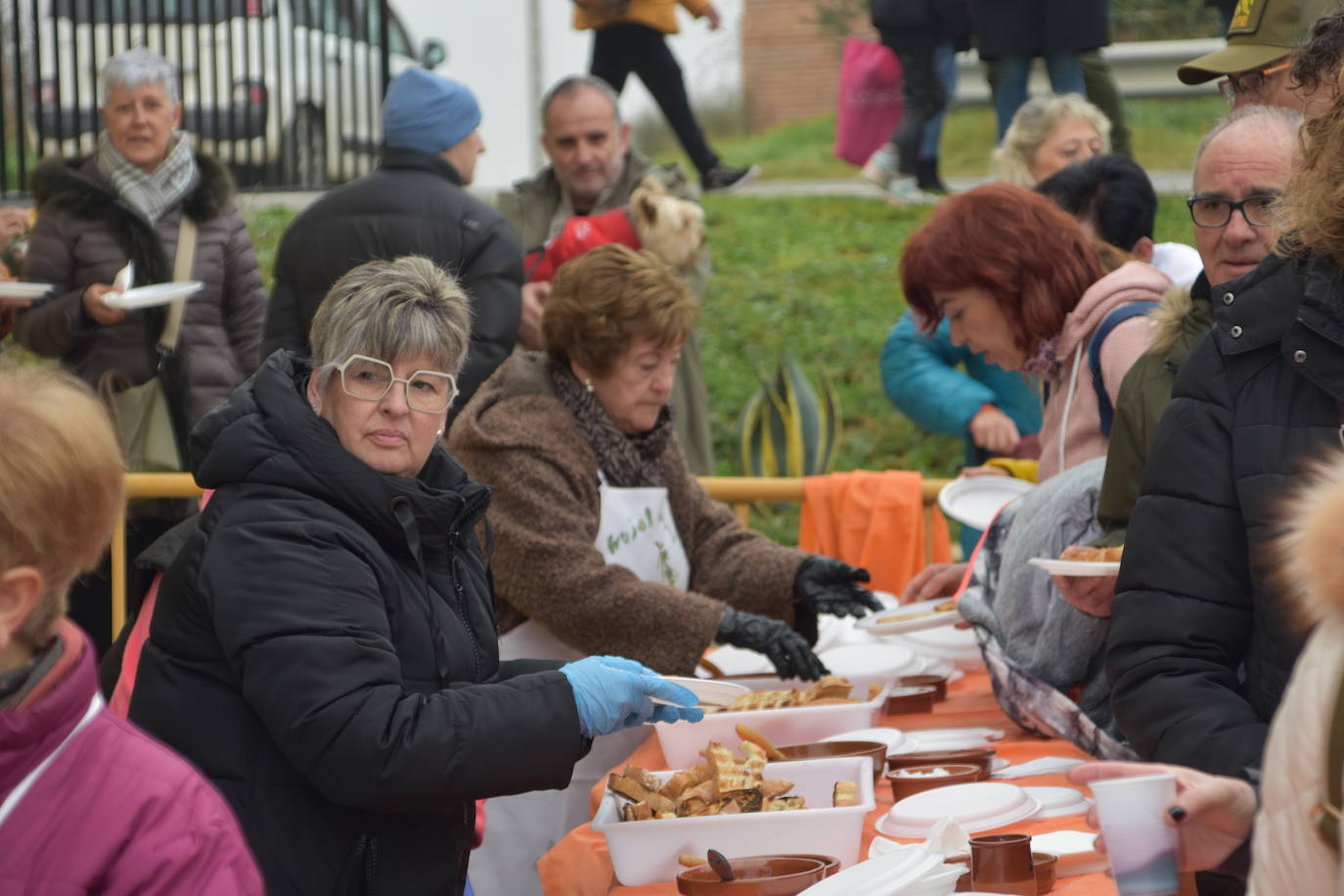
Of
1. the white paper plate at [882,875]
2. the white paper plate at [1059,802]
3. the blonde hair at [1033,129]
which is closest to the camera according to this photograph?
the white paper plate at [882,875]

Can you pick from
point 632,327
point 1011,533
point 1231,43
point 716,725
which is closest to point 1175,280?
point 1231,43

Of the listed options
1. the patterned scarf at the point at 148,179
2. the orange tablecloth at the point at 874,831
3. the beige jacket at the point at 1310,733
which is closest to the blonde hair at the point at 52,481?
the orange tablecloth at the point at 874,831

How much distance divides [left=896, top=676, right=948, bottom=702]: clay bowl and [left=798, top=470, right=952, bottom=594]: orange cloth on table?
1268 millimetres

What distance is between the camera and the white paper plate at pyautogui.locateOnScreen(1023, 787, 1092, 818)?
2613 mm

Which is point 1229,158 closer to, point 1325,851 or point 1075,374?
point 1075,374

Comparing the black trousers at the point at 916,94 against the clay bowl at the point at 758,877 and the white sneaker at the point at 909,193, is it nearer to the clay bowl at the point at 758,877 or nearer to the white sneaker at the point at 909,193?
the white sneaker at the point at 909,193

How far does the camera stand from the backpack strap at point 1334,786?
1479 mm

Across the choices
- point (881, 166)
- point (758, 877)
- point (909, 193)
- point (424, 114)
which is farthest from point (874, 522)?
point (909, 193)

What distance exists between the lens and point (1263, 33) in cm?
365

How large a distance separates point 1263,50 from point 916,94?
20.0ft

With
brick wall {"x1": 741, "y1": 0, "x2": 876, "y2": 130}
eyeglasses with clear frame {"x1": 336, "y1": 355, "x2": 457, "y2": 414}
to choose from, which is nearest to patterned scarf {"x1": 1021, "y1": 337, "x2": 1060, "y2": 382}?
eyeglasses with clear frame {"x1": 336, "y1": 355, "x2": 457, "y2": 414}

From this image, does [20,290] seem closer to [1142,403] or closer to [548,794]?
[548,794]

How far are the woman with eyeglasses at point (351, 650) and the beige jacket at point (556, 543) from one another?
980 millimetres

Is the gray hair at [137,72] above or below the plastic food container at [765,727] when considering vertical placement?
above
